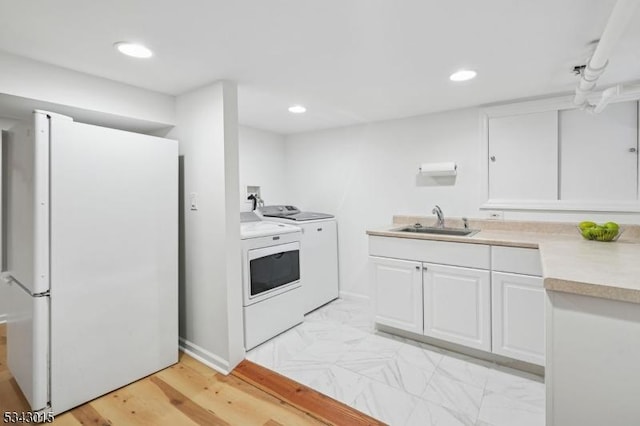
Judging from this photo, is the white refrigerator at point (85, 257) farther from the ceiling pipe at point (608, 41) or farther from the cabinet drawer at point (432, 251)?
the ceiling pipe at point (608, 41)

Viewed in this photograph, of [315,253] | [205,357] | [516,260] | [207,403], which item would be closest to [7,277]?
[205,357]

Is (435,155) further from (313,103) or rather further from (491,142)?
(313,103)

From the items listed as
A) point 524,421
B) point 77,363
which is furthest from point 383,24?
point 77,363

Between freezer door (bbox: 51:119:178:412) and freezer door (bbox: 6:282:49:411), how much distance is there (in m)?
0.04

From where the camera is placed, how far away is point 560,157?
97.3 inches

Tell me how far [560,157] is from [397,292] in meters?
1.71

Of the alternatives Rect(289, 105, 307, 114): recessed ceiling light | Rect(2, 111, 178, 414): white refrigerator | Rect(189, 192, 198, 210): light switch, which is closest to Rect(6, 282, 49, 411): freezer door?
Rect(2, 111, 178, 414): white refrigerator

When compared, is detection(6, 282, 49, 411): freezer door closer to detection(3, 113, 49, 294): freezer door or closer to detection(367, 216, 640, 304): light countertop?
detection(3, 113, 49, 294): freezer door

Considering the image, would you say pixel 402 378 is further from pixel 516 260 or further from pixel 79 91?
pixel 79 91

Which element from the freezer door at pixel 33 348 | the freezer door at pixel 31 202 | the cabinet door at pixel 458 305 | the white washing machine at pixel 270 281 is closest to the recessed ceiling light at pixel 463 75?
the cabinet door at pixel 458 305

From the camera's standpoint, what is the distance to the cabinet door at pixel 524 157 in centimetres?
249

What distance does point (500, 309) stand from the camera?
2.14 meters

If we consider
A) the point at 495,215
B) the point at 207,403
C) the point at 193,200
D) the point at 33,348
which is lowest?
the point at 207,403

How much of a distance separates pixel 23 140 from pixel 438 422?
2.79 m
